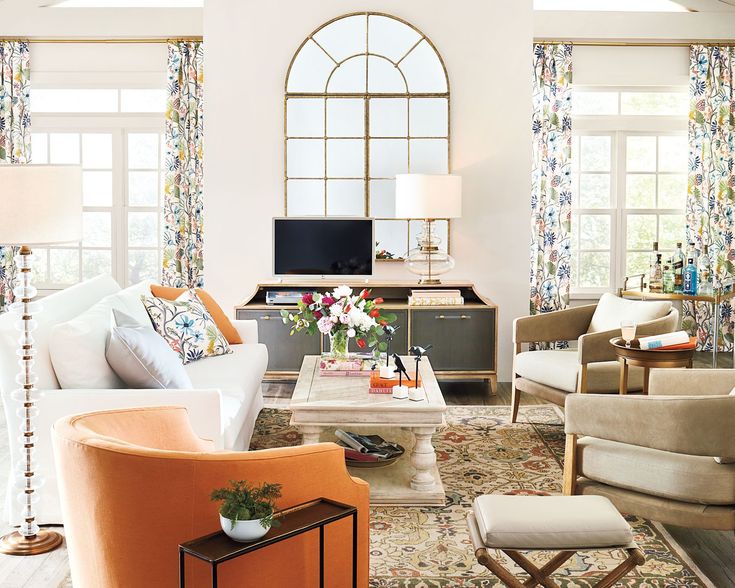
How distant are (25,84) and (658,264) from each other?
5429 mm

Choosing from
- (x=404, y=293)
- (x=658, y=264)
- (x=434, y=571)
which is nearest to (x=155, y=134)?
(x=404, y=293)

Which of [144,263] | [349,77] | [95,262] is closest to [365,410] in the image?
[349,77]

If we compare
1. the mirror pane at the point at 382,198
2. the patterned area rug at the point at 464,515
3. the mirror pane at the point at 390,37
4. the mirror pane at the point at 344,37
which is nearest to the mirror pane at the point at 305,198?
the mirror pane at the point at 382,198

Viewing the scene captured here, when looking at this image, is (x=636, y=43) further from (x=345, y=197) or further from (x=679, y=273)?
(x=345, y=197)

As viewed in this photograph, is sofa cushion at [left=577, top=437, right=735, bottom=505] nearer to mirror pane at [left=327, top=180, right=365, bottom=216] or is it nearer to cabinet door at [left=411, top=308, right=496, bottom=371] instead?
cabinet door at [left=411, top=308, right=496, bottom=371]

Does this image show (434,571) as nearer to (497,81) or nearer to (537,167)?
(497,81)

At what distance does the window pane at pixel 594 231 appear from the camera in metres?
7.69

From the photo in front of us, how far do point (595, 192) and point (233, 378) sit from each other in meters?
4.51

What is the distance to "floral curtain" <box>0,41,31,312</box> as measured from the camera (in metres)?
7.26

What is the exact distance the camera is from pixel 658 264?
6.99 metres

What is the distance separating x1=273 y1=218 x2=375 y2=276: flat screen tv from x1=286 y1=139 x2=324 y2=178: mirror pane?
1.49 ft

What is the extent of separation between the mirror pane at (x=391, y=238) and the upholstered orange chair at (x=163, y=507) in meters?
4.29

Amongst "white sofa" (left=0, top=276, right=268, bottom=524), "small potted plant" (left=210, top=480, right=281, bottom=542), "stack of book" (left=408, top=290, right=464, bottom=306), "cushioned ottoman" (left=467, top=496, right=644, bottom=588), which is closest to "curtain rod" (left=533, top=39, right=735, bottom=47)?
"stack of book" (left=408, top=290, right=464, bottom=306)

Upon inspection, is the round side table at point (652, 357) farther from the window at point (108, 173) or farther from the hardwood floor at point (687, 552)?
the window at point (108, 173)
